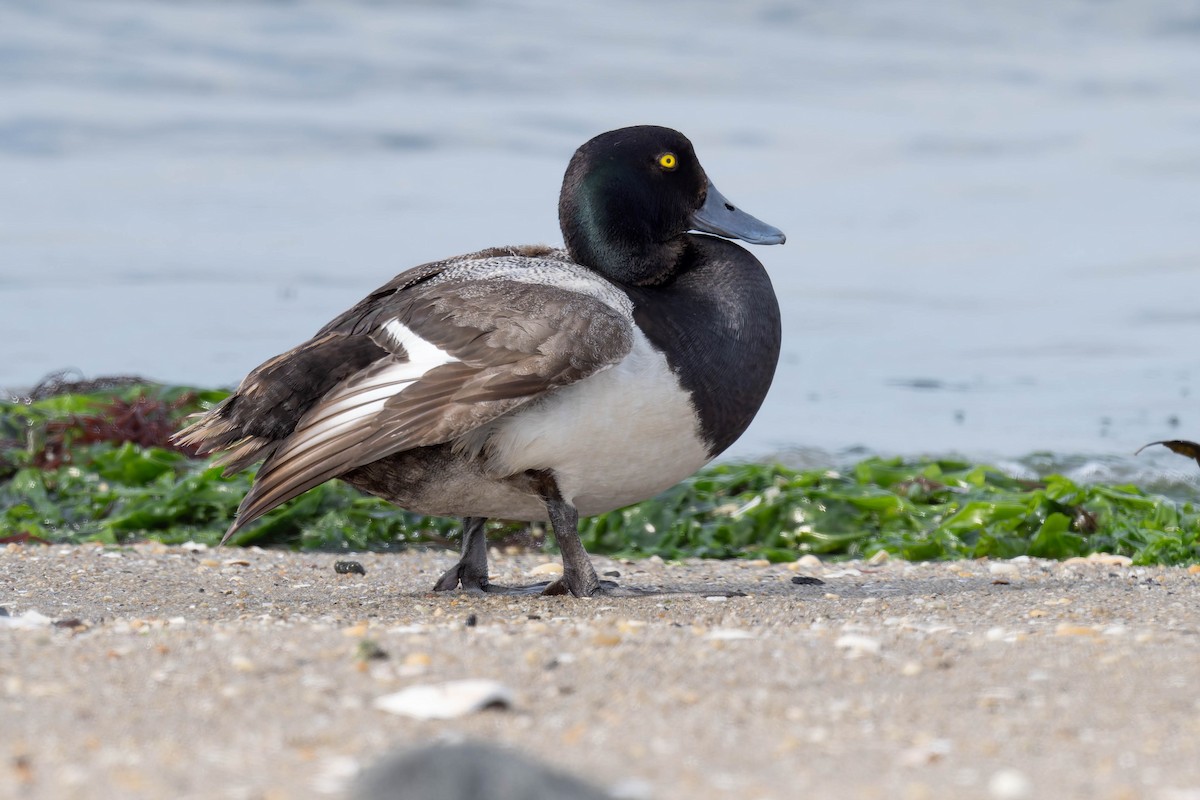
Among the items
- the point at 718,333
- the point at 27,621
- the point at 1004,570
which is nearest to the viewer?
the point at 27,621

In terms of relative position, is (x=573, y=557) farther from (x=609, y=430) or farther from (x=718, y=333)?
(x=718, y=333)

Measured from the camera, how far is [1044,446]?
11.1m

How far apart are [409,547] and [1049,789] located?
5387 mm

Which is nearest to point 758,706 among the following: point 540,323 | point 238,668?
point 238,668

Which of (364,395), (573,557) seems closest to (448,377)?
(364,395)

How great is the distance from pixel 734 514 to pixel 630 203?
8.43 ft

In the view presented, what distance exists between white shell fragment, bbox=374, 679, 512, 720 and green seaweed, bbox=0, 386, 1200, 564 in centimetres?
397

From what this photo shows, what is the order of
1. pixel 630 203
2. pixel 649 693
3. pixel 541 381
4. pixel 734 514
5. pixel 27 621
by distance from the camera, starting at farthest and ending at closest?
pixel 734 514 < pixel 630 203 < pixel 541 381 < pixel 27 621 < pixel 649 693

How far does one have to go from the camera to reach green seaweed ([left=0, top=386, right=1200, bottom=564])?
7332 mm

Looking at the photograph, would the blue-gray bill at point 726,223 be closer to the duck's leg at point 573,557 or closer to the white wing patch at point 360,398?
the duck's leg at point 573,557

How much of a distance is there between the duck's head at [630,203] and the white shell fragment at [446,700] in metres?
2.67

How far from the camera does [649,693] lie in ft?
11.5

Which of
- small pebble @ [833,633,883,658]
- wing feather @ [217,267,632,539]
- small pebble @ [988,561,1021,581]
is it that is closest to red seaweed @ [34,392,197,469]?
wing feather @ [217,267,632,539]

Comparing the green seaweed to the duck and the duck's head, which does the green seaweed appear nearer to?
the duck
